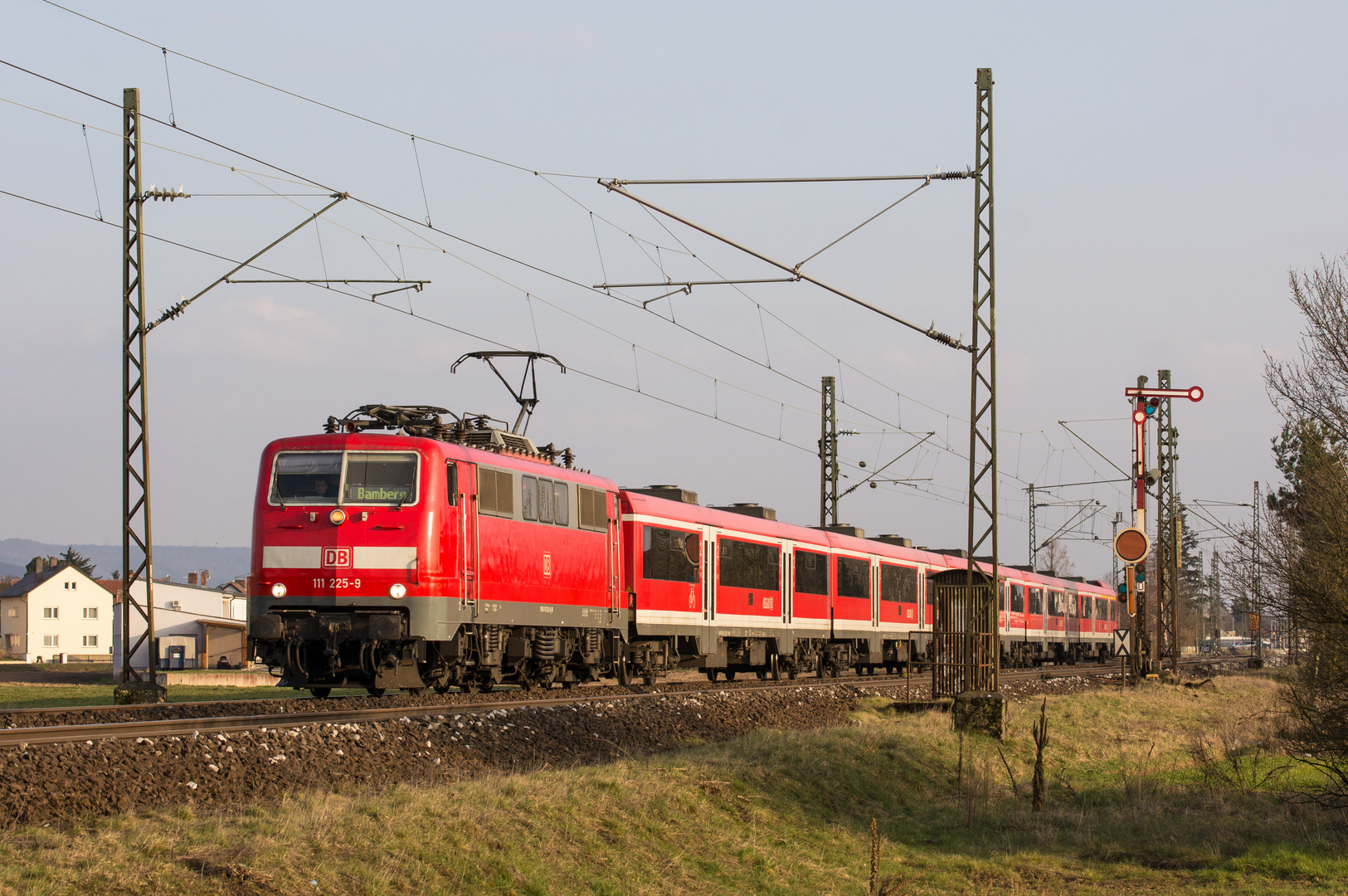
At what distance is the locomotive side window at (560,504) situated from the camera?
2100 centimetres

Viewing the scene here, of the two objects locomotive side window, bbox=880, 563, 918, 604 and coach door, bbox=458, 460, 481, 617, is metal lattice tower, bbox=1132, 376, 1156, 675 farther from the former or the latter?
coach door, bbox=458, 460, 481, 617

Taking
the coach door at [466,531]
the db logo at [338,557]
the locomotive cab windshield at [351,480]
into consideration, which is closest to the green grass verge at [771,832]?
the coach door at [466,531]

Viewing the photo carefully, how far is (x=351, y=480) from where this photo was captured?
17.6m

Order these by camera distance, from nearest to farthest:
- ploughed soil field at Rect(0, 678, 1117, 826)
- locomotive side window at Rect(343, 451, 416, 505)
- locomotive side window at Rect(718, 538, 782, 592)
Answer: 1. ploughed soil field at Rect(0, 678, 1117, 826)
2. locomotive side window at Rect(343, 451, 416, 505)
3. locomotive side window at Rect(718, 538, 782, 592)

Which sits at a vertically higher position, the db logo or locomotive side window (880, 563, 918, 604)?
the db logo

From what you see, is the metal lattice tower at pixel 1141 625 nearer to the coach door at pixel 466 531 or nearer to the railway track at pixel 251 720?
the railway track at pixel 251 720

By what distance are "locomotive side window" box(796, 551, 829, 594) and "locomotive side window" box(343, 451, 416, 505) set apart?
14362 millimetres

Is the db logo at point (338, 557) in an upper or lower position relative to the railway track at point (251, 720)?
upper

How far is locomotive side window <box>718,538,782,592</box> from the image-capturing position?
27.2 m

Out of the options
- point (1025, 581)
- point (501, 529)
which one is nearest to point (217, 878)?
point (501, 529)

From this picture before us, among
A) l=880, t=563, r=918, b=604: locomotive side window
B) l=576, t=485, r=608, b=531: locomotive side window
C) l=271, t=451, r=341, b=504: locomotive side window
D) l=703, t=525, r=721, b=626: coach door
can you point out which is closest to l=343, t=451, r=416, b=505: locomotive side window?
l=271, t=451, r=341, b=504: locomotive side window

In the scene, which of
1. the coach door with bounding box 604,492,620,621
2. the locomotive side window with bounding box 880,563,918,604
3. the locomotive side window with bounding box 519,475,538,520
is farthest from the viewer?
the locomotive side window with bounding box 880,563,918,604

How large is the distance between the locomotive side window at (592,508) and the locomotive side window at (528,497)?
4.93 feet

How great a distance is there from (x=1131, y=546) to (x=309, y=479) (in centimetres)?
1573
